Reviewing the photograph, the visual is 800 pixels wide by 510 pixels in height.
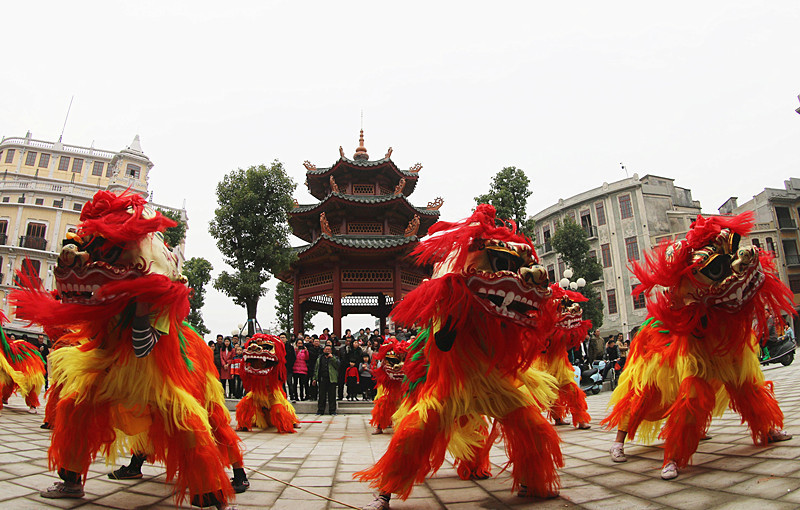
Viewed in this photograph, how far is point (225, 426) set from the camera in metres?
3.05

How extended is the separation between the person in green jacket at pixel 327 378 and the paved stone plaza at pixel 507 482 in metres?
4.60

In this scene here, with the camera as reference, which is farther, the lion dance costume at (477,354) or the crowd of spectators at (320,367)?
the crowd of spectators at (320,367)

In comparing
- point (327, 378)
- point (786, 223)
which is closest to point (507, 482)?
point (327, 378)

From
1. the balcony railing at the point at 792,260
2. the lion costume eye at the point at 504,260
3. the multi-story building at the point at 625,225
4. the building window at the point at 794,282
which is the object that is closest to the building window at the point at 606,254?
the multi-story building at the point at 625,225

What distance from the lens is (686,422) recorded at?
10.2 ft

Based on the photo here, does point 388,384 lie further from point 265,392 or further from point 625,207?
point 625,207

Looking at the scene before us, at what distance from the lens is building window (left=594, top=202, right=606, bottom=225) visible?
3098 centimetres

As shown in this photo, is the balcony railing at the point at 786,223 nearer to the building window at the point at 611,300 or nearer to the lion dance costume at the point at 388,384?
the building window at the point at 611,300

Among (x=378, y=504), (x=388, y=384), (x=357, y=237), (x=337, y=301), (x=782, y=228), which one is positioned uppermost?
(x=782, y=228)

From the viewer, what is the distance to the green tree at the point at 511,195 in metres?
17.1

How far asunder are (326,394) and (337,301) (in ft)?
21.8

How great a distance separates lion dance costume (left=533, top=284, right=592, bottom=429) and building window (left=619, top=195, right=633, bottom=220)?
27.0m

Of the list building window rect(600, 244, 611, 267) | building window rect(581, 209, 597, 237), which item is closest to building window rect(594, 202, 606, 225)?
building window rect(581, 209, 597, 237)

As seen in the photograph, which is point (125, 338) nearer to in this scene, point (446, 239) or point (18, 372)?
point (446, 239)
